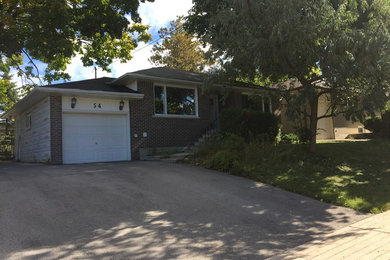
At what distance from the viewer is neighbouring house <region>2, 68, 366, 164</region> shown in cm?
1254

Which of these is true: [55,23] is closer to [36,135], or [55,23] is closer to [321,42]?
[36,135]

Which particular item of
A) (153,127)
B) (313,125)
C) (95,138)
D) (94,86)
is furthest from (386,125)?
(94,86)

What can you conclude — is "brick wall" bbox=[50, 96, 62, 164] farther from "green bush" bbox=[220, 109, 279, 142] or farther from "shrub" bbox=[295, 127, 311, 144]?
"shrub" bbox=[295, 127, 311, 144]

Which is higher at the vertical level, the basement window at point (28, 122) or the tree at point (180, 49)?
the tree at point (180, 49)

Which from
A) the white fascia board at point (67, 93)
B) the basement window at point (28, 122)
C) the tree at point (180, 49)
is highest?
the tree at point (180, 49)

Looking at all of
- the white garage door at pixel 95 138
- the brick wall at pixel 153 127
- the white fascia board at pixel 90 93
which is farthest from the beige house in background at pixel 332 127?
the white garage door at pixel 95 138

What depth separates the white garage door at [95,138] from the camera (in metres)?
12.7

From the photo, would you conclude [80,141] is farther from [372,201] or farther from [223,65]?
[372,201]

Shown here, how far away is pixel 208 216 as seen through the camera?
5852 mm

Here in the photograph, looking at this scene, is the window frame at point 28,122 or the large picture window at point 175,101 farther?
the window frame at point 28,122

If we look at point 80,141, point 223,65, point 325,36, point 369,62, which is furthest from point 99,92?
point 369,62

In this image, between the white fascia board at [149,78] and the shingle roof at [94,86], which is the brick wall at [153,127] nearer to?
the white fascia board at [149,78]

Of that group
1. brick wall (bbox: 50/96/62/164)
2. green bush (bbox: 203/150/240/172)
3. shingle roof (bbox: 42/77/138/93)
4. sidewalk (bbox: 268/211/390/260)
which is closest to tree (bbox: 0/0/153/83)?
shingle roof (bbox: 42/77/138/93)

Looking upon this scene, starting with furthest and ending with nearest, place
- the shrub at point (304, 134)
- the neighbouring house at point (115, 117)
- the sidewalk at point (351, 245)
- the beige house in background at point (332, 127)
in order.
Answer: the beige house in background at point (332, 127), the neighbouring house at point (115, 117), the shrub at point (304, 134), the sidewalk at point (351, 245)
